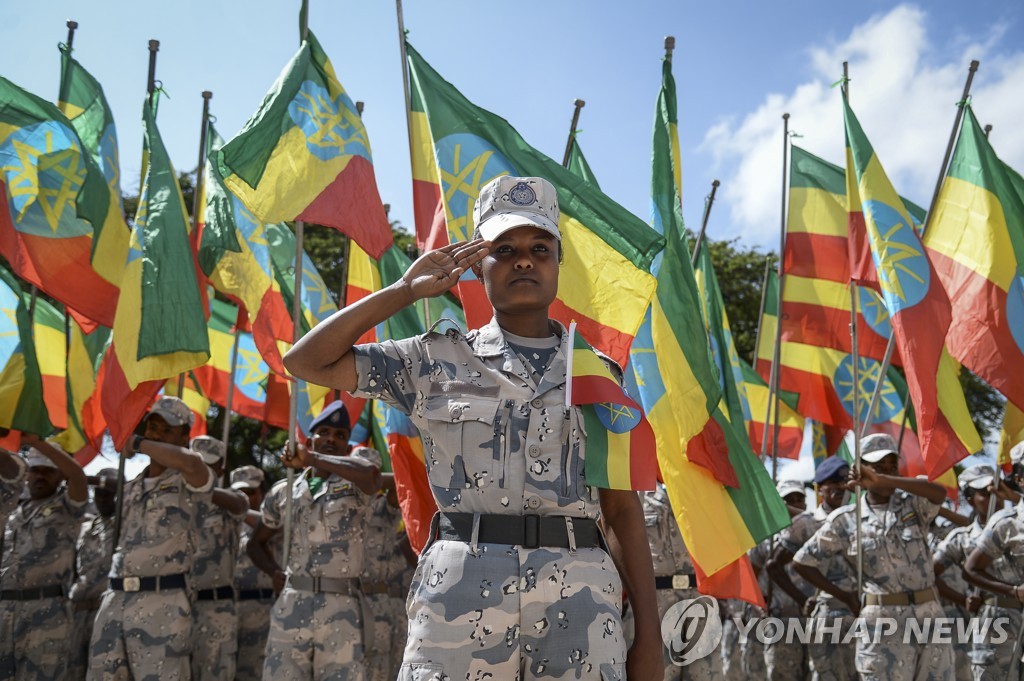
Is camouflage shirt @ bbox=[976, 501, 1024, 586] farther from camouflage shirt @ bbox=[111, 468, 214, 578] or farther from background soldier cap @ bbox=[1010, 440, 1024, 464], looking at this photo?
camouflage shirt @ bbox=[111, 468, 214, 578]

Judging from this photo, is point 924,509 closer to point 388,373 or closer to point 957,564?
point 957,564

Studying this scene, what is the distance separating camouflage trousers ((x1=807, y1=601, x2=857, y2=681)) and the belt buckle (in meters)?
7.05

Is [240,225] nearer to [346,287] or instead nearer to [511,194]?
[346,287]

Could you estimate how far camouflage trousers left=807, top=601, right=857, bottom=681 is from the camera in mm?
8906

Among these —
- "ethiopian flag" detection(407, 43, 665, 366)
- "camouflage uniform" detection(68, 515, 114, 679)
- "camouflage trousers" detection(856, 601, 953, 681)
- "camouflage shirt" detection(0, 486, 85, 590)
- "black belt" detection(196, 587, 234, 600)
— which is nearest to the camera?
"ethiopian flag" detection(407, 43, 665, 366)

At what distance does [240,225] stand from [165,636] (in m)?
3.05

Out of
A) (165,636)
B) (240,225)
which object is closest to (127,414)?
(165,636)

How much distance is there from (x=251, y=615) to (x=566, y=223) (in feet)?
18.8

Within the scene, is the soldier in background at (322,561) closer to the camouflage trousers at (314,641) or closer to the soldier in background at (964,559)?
the camouflage trousers at (314,641)

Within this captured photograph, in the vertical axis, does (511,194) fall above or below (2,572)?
above

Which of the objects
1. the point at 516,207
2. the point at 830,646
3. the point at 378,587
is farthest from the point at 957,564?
the point at 516,207

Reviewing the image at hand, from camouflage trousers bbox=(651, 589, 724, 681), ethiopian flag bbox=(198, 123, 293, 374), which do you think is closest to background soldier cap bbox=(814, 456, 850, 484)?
camouflage trousers bbox=(651, 589, 724, 681)

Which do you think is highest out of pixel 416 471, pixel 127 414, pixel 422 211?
pixel 422 211

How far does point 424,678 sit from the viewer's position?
2.54 meters
